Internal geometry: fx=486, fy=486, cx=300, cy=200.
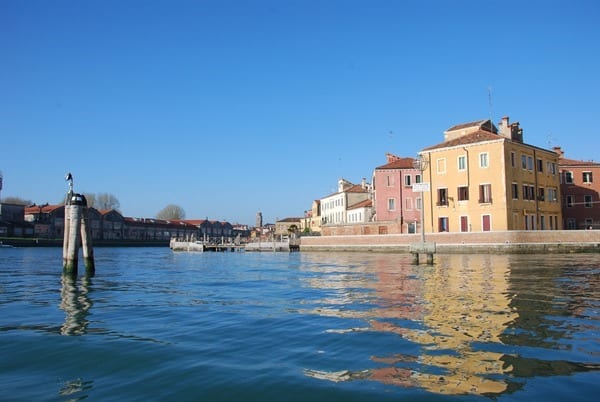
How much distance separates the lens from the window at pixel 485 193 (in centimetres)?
4306

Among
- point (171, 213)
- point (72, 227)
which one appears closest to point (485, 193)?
point (72, 227)

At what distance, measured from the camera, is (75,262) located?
2103 centimetres

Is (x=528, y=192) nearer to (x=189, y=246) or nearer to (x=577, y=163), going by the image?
(x=577, y=163)

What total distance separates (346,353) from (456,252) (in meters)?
36.8

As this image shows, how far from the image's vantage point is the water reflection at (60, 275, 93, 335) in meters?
9.52

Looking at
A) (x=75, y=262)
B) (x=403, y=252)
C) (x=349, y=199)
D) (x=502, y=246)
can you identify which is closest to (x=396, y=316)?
(x=75, y=262)

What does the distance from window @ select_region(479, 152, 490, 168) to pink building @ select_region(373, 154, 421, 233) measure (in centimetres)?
1213

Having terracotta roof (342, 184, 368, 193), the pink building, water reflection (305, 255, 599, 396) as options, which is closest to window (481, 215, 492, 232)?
the pink building

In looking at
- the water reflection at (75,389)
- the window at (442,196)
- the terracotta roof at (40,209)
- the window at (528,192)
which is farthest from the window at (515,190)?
the terracotta roof at (40,209)

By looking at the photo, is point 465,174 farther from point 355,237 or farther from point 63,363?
point 63,363

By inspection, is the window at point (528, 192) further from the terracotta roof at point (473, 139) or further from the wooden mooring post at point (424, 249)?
the wooden mooring post at point (424, 249)

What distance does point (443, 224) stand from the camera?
46625 mm

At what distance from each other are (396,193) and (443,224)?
34.8 ft

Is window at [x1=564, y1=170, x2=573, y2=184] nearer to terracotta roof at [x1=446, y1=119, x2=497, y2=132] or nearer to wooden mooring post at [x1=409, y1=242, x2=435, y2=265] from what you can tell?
terracotta roof at [x1=446, y1=119, x2=497, y2=132]
